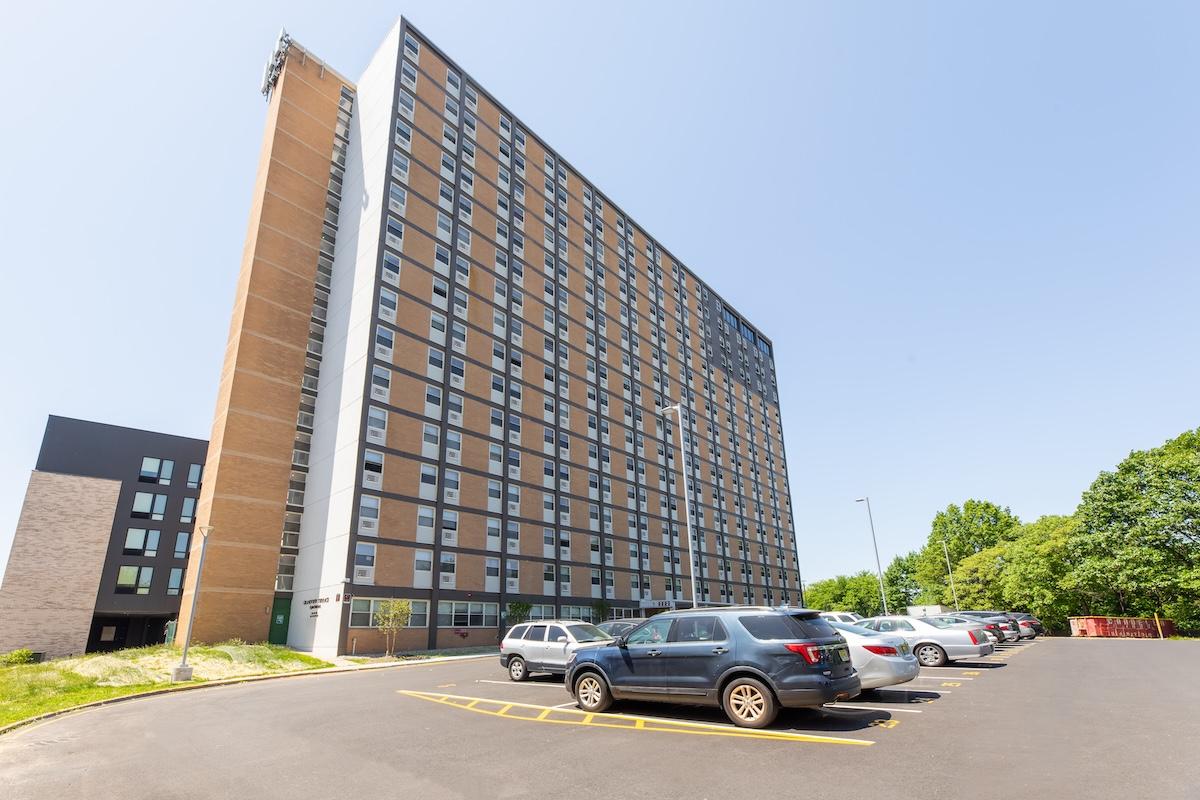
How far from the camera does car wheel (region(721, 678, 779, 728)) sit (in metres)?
8.84

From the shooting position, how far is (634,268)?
6756cm

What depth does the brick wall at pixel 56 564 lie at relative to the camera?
4238cm

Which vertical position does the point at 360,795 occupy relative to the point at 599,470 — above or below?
below

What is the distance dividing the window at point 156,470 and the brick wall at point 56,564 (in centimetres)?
265

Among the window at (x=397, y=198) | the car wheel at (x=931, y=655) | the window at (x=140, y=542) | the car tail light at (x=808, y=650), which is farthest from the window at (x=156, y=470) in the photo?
the car tail light at (x=808, y=650)

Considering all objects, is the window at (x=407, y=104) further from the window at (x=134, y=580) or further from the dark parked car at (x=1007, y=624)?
the dark parked car at (x=1007, y=624)

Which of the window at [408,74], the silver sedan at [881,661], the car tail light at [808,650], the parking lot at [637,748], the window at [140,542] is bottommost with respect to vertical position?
the parking lot at [637,748]

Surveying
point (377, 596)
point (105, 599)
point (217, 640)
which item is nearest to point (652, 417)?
point (377, 596)

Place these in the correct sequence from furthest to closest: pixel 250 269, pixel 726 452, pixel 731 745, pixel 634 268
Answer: pixel 726 452
pixel 634 268
pixel 250 269
pixel 731 745

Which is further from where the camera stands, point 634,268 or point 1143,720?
point 634,268

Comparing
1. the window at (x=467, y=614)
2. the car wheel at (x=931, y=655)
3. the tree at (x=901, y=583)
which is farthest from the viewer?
the tree at (x=901, y=583)

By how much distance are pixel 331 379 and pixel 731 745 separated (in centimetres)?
3999

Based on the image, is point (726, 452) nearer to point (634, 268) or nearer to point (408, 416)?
point (634, 268)

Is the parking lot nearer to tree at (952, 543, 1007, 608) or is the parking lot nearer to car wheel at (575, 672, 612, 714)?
car wheel at (575, 672, 612, 714)
